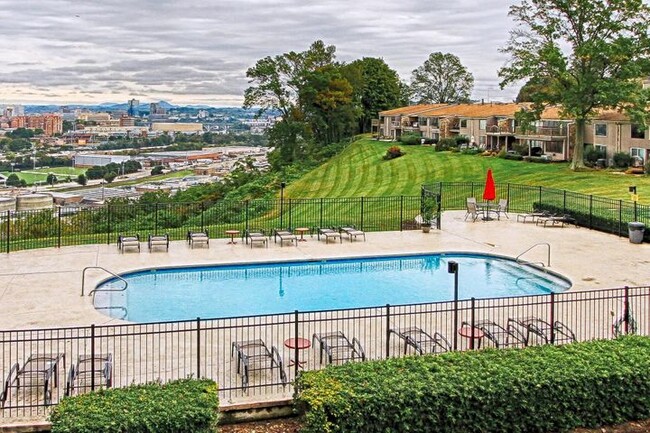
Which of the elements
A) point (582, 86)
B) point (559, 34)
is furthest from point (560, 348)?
point (559, 34)

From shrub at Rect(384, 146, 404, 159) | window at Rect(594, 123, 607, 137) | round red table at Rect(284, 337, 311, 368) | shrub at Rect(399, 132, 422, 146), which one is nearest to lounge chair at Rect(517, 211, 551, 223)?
round red table at Rect(284, 337, 311, 368)

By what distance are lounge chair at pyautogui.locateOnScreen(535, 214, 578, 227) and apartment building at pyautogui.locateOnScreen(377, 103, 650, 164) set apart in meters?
19.1

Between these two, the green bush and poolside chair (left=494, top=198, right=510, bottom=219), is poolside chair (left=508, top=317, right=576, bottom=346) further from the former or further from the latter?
poolside chair (left=494, top=198, right=510, bottom=219)

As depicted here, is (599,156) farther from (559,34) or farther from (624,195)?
(624,195)

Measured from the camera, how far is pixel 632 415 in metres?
10.1

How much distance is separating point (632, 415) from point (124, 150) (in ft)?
261

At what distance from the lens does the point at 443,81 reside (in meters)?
110

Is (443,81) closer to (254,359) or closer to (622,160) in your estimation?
(622,160)

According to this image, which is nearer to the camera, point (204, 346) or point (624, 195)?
point (204, 346)

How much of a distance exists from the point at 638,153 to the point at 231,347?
1734 inches

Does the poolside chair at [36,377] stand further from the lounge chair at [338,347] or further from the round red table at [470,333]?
the round red table at [470,333]

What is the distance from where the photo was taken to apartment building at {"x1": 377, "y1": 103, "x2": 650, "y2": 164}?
4906 centimetres

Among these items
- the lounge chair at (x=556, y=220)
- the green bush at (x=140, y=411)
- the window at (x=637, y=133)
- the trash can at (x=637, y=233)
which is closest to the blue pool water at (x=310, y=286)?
the trash can at (x=637, y=233)

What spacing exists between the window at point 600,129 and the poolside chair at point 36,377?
48920 mm
